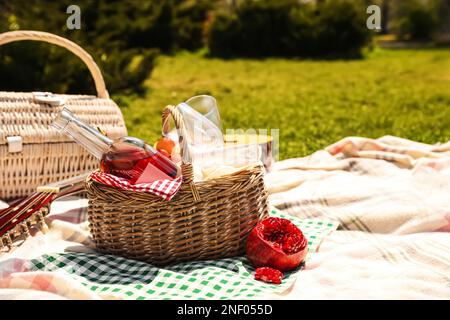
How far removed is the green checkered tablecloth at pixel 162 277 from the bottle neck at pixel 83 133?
1.14 ft

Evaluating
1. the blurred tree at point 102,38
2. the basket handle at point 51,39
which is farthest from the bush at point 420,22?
the basket handle at point 51,39

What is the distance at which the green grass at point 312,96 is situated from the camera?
4.18m

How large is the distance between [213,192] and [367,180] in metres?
1.14

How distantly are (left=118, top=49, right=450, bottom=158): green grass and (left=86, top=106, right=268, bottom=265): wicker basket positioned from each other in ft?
5.24

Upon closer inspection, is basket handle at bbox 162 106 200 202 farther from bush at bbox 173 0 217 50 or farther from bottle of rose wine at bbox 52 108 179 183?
bush at bbox 173 0 217 50

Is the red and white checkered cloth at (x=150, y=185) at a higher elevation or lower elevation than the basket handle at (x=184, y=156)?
lower

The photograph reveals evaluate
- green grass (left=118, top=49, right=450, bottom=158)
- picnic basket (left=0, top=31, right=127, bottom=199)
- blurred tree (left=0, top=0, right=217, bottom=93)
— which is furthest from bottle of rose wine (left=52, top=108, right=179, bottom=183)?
blurred tree (left=0, top=0, right=217, bottom=93)

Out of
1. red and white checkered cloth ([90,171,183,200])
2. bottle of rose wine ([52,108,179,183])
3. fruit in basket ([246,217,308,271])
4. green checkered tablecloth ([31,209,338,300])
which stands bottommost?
green checkered tablecloth ([31,209,338,300])

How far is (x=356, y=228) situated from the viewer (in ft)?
7.50

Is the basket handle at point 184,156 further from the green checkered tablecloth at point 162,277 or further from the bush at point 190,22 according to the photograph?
the bush at point 190,22

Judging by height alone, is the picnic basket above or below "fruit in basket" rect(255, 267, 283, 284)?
above

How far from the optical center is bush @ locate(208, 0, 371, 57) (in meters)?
8.72

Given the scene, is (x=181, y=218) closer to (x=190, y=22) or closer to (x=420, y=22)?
(x=190, y=22)
